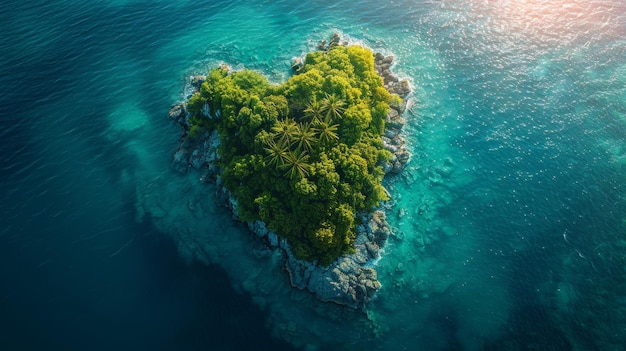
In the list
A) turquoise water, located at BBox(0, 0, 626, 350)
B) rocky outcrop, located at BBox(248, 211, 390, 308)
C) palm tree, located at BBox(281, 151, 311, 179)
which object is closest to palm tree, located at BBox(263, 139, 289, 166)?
palm tree, located at BBox(281, 151, 311, 179)

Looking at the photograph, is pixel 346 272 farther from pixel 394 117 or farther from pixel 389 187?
pixel 394 117

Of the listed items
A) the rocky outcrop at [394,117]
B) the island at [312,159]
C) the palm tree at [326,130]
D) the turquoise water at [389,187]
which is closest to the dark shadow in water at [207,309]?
the turquoise water at [389,187]

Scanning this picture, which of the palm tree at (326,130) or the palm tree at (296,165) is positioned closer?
the palm tree at (296,165)

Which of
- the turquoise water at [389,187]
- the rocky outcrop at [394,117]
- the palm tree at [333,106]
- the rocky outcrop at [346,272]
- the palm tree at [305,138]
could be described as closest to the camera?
the turquoise water at [389,187]

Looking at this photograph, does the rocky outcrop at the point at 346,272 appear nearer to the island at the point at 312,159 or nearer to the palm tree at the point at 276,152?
the island at the point at 312,159

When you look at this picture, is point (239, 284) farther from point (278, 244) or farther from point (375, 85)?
point (375, 85)

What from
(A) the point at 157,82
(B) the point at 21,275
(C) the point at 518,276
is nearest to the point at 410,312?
(C) the point at 518,276
